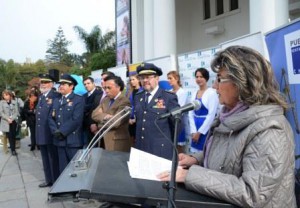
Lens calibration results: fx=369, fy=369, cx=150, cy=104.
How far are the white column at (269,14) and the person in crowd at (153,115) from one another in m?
3.99

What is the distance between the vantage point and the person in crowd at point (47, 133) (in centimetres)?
624

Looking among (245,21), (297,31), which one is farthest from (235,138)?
(245,21)

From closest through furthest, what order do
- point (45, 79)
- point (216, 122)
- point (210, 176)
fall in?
1. point (210, 176)
2. point (216, 122)
3. point (45, 79)

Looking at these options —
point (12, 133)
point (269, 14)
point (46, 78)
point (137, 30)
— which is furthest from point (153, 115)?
point (137, 30)

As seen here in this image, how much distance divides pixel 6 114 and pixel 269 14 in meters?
→ 7.22

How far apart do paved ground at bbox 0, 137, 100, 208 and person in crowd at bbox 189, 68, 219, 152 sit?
1.63m

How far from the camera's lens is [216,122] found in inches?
75.4

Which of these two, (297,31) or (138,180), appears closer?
(138,180)

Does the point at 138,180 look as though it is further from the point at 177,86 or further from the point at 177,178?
the point at 177,86

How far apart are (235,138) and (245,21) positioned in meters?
13.8

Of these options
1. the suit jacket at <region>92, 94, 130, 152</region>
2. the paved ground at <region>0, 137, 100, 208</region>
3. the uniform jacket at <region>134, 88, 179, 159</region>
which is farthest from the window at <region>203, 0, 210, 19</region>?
the uniform jacket at <region>134, 88, 179, 159</region>

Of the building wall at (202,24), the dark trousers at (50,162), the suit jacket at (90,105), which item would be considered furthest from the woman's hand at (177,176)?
the building wall at (202,24)

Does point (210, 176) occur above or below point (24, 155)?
above

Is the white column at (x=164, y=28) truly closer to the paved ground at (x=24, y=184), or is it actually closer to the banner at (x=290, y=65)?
the paved ground at (x=24, y=184)
